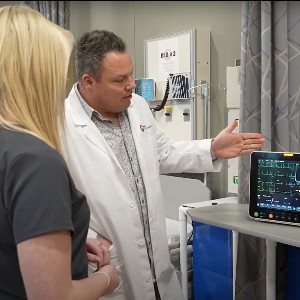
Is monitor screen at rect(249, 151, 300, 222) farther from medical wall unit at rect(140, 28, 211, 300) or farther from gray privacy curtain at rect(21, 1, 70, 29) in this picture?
gray privacy curtain at rect(21, 1, 70, 29)

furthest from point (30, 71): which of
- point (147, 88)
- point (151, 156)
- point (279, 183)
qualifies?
point (147, 88)

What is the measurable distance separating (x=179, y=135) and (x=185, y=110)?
18 centimetres

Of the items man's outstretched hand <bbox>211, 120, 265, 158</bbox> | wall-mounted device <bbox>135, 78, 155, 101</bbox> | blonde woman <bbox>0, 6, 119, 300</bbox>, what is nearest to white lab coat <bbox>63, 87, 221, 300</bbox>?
man's outstretched hand <bbox>211, 120, 265, 158</bbox>

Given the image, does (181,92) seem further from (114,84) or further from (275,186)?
(275,186)

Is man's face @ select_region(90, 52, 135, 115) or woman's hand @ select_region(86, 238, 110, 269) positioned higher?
man's face @ select_region(90, 52, 135, 115)

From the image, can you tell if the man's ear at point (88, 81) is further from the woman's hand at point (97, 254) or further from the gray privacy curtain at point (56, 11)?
the gray privacy curtain at point (56, 11)

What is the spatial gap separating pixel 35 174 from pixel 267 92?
1356 mm

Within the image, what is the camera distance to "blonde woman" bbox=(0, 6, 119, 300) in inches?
24.2

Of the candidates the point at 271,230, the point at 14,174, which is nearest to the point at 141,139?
the point at 271,230

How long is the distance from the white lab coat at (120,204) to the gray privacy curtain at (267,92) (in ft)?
1.61

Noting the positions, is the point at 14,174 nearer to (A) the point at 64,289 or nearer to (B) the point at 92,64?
(A) the point at 64,289

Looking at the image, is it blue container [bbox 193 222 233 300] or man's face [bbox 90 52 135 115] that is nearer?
man's face [bbox 90 52 135 115]

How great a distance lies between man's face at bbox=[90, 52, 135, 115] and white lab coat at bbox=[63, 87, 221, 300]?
9 cm

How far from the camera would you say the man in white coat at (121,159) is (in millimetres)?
1385
